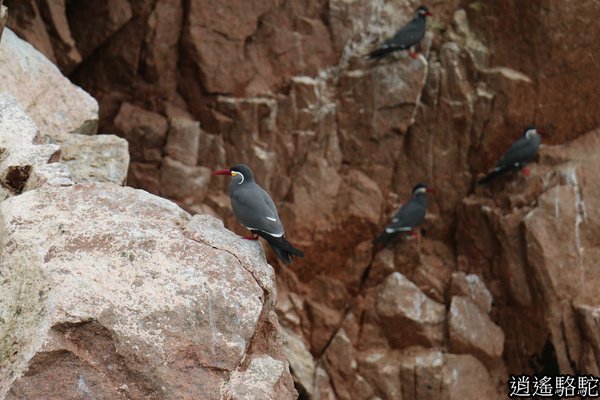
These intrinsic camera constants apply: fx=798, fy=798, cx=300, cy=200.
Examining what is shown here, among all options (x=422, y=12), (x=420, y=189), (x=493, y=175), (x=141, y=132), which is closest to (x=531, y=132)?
(x=493, y=175)

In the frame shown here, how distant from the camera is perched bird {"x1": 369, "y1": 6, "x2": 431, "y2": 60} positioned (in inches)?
436

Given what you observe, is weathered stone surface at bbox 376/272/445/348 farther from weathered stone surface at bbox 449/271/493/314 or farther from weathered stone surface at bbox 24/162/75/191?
weathered stone surface at bbox 24/162/75/191

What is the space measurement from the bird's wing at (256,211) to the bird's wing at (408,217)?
4879 millimetres

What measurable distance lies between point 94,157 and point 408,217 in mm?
5257

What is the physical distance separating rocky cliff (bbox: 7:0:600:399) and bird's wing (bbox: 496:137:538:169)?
1.14 ft

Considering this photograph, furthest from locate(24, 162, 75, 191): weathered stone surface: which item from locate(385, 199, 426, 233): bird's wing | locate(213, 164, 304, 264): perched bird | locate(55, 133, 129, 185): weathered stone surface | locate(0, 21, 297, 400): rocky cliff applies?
locate(385, 199, 426, 233): bird's wing

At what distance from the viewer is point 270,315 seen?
16.9 ft

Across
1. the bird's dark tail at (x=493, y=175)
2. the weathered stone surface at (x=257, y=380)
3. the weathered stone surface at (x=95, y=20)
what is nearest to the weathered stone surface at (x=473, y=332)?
the bird's dark tail at (x=493, y=175)

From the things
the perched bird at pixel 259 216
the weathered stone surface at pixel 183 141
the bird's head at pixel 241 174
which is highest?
the bird's head at pixel 241 174

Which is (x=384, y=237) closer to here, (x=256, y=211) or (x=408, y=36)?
(x=408, y=36)

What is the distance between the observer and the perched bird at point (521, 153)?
10680 mm

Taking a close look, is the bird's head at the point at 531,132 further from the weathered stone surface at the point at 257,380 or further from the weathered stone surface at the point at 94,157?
the weathered stone surface at the point at 257,380

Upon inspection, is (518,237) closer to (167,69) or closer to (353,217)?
(353,217)

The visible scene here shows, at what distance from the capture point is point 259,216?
20.1ft
